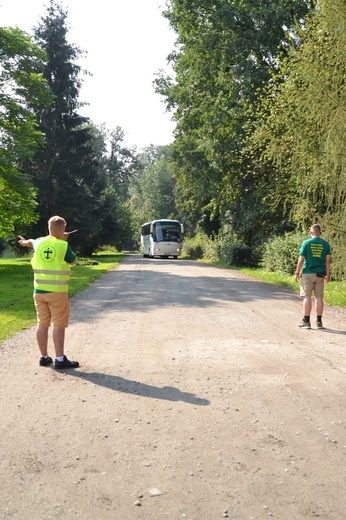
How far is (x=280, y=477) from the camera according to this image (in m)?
3.69

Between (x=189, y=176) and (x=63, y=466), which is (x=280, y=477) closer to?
(x=63, y=466)

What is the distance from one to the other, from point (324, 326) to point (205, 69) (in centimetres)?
2353

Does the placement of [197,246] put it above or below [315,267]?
below

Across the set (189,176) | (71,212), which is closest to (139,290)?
(189,176)

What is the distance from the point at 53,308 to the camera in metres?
7.04

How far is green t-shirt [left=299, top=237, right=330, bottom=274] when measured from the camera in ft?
35.0

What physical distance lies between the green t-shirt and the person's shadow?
18.2ft

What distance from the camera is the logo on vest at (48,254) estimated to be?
711 centimetres

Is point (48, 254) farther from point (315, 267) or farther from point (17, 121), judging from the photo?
point (17, 121)

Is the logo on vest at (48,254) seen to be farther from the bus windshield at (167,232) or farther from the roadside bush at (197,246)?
the bus windshield at (167,232)

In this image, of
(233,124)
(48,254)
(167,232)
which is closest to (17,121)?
(233,124)

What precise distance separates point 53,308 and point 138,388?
1763 mm

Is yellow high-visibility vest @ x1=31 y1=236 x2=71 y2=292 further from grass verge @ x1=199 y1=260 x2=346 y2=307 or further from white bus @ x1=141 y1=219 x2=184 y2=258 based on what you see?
white bus @ x1=141 y1=219 x2=184 y2=258

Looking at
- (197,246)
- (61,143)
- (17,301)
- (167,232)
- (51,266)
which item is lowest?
(17,301)
